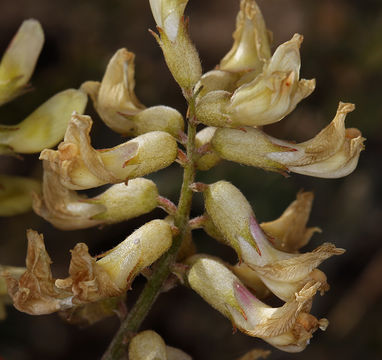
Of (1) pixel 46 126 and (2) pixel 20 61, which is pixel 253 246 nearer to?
(1) pixel 46 126

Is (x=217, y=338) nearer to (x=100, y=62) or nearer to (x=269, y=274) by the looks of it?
(x=100, y=62)

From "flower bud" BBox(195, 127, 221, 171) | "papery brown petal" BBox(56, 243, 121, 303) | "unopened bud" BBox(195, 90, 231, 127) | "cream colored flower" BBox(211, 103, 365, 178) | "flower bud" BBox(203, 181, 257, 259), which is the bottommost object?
"papery brown petal" BBox(56, 243, 121, 303)

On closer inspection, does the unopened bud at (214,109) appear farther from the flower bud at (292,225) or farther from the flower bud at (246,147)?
the flower bud at (292,225)

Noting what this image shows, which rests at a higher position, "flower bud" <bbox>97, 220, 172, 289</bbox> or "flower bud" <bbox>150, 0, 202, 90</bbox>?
"flower bud" <bbox>150, 0, 202, 90</bbox>

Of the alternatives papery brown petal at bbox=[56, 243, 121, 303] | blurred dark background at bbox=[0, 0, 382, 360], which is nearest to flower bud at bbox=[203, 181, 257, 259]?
papery brown petal at bbox=[56, 243, 121, 303]

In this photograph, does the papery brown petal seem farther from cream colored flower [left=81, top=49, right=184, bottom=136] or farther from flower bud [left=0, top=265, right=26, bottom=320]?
cream colored flower [left=81, top=49, right=184, bottom=136]

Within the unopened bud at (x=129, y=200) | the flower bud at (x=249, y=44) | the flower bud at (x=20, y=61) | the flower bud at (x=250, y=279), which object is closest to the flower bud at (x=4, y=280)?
the unopened bud at (x=129, y=200)
